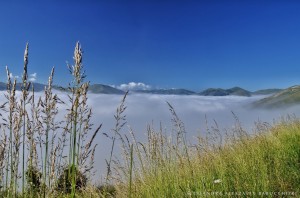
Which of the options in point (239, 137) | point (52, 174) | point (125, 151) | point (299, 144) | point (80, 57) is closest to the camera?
point (80, 57)

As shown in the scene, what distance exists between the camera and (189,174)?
625 cm

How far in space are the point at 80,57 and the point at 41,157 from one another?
1288mm

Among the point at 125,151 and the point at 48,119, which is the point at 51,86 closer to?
the point at 48,119

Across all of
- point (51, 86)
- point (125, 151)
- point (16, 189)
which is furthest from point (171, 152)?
point (51, 86)

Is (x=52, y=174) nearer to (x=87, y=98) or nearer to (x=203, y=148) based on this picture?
(x=87, y=98)

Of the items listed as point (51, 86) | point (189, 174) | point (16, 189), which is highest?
point (51, 86)

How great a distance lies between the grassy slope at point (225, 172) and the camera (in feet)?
15.6

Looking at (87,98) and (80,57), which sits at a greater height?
(80,57)

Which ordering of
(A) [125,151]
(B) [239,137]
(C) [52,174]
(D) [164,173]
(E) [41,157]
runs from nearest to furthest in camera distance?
(C) [52,174], (E) [41,157], (D) [164,173], (A) [125,151], (B) [239,137]

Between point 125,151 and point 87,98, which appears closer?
point 87,98

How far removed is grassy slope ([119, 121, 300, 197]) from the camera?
15.6ft

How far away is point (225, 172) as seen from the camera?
19.2ft

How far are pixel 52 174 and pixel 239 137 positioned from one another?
7.71 metres

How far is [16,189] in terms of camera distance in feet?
11.5
